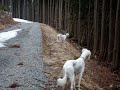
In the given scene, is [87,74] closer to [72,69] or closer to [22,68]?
[22,68]

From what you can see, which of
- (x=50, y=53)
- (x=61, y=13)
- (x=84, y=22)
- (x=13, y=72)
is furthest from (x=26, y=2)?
(x=13, y=72)

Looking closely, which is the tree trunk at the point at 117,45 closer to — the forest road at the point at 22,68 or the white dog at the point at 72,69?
the forest road at the point at 22,68

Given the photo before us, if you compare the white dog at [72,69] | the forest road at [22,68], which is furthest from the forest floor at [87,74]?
the white dog at [72,69]

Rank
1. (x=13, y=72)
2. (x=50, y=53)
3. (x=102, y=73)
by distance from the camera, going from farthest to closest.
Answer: (x=102, y=73), (x=50, y=53), (x=13, y=72)

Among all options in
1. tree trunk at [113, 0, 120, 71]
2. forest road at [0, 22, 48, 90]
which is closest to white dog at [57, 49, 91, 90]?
forest road at [0, 22, 48, 90]

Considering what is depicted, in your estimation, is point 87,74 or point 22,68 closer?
point 22,68

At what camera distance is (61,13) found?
36.2 metres

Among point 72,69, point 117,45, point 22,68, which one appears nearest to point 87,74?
point 22,68

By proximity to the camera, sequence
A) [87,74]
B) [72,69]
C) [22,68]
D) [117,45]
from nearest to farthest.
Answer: [72,69]
[22,68]
[87,74]
[117,45]

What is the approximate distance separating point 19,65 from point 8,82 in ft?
7.87

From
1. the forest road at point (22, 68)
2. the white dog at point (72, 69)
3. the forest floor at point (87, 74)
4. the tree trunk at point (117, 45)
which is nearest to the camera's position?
the white dog at point (72, 69)

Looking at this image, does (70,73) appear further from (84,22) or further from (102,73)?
(84,22)

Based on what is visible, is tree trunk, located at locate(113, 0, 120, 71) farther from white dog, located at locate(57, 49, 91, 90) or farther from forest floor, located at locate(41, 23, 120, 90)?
white dog, located at locate(57, 49, 91, 90)

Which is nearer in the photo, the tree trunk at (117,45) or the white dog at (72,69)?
the white dog at (72,69)
